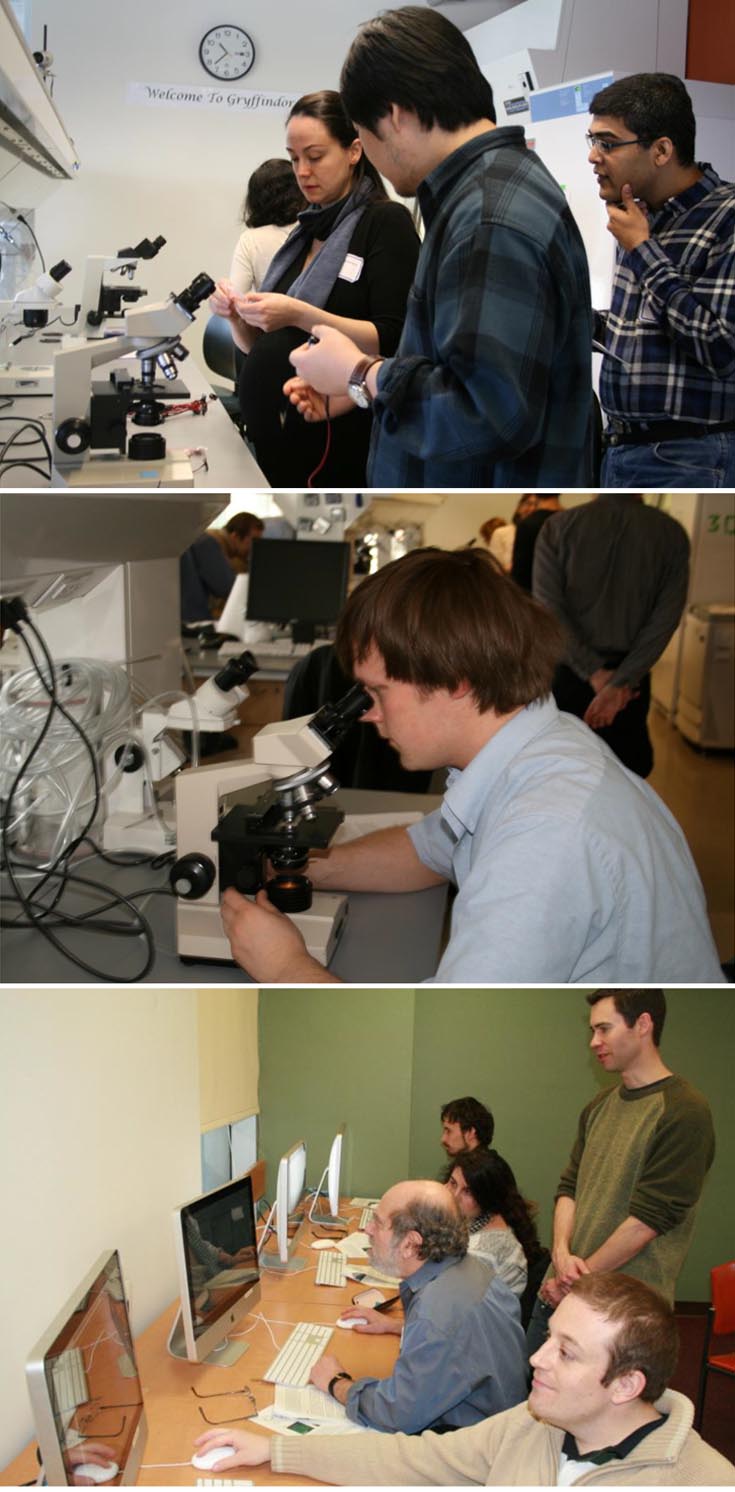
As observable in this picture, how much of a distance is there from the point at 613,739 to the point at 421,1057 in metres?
1.86

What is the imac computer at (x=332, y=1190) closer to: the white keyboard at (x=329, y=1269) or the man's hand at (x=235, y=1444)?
the white keyboard at (x=329, y=1269)

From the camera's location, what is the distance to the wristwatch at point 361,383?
139 centimetres

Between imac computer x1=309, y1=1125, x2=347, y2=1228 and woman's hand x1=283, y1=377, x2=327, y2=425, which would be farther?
woman's hand x1=283, y1=377, x2=327, y2=425

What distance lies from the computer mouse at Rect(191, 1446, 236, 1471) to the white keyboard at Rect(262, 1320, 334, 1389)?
76 mm

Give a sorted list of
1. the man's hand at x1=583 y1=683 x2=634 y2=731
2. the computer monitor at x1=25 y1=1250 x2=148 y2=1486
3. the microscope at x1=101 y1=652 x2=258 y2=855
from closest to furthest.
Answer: the computer monitor at x1=25 y1=1250 x2=148 y2=1486, the microscope at x1=101 y1=652 x2=258 y2=855, the man's hand at x1=583 y1=683 x2=634 y2=731

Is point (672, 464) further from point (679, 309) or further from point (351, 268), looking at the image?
point (351, 268)

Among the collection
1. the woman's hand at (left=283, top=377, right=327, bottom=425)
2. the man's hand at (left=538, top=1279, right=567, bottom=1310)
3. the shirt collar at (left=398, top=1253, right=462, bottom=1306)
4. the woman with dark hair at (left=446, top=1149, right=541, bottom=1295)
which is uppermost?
the woman's hand at (left=283, top=377, right=327, bottom=425)

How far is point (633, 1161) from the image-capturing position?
1.28 meters

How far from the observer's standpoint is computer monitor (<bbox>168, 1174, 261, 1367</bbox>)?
1.23 m

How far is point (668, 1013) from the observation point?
1302 mm

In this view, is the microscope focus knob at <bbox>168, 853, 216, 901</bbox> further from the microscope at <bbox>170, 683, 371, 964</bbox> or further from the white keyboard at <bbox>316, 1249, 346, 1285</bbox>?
the white keyboard at <bbox>316, 1249, 346, 1285</bbox>

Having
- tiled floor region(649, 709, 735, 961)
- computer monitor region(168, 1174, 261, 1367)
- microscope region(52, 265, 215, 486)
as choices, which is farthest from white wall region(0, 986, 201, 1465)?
tiled floor region(649, 709, 735, 961)

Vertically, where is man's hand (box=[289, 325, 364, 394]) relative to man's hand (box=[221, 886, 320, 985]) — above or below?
above

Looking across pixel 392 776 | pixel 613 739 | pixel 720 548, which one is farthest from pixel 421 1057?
pixel 720 548
